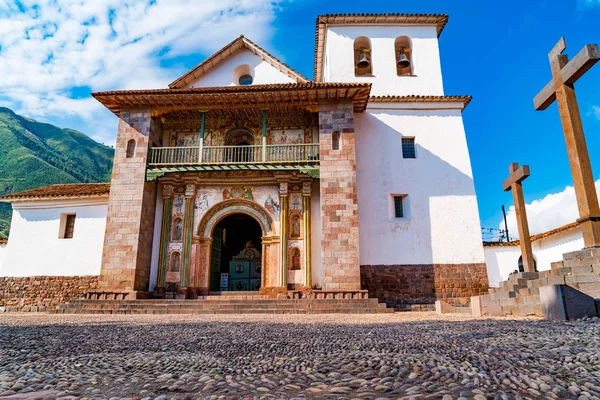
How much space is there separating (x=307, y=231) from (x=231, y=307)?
3563 millimetres

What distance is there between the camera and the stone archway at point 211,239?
13.2 metres

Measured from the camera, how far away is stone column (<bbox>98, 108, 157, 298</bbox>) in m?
12.3

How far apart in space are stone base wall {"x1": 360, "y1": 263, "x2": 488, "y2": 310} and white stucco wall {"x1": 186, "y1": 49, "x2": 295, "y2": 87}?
763 cm

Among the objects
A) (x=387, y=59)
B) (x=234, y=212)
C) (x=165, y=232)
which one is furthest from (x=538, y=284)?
(x=387, y=59)

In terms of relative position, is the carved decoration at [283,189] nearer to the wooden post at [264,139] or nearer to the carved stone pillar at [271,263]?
the wooden post at [264,139]

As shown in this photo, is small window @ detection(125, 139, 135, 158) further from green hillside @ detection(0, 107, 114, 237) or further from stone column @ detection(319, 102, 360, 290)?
green hillside @ detection(0, 107, 114, 237)

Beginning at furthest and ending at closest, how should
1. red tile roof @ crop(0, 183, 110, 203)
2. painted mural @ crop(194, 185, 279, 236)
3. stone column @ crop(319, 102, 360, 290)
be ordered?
red tile roof @ crop(0, 183, 110, 203), painted mural @ crop(194, 185, 279, 236), stone column @ crop(319, 102, 360, 290)

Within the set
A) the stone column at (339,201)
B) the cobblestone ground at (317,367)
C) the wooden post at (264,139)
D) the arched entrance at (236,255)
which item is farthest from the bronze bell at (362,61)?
the cobblestone ground at (317,367)

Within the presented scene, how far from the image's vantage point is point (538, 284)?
22.9ft

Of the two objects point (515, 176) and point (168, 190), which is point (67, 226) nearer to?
point (168, 190)

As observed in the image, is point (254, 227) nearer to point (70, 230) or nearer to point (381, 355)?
point (70, 230)

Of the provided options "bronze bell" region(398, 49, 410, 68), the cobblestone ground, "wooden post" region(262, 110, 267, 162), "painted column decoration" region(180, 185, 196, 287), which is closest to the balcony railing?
"wooden post" region(262, 110, 267, 162)

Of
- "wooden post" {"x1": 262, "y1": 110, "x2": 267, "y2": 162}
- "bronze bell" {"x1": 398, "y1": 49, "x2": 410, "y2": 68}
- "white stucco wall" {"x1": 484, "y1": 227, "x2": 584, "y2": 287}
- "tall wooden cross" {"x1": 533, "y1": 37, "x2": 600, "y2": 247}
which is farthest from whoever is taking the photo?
"bronze bell" {"x1": 398, "y1": 49, "x2": 410, "y2": 68}

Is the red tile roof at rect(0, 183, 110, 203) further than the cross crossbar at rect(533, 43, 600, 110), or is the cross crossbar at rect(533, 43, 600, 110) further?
the red tile roof at rect(0, 183, 110, 203)
